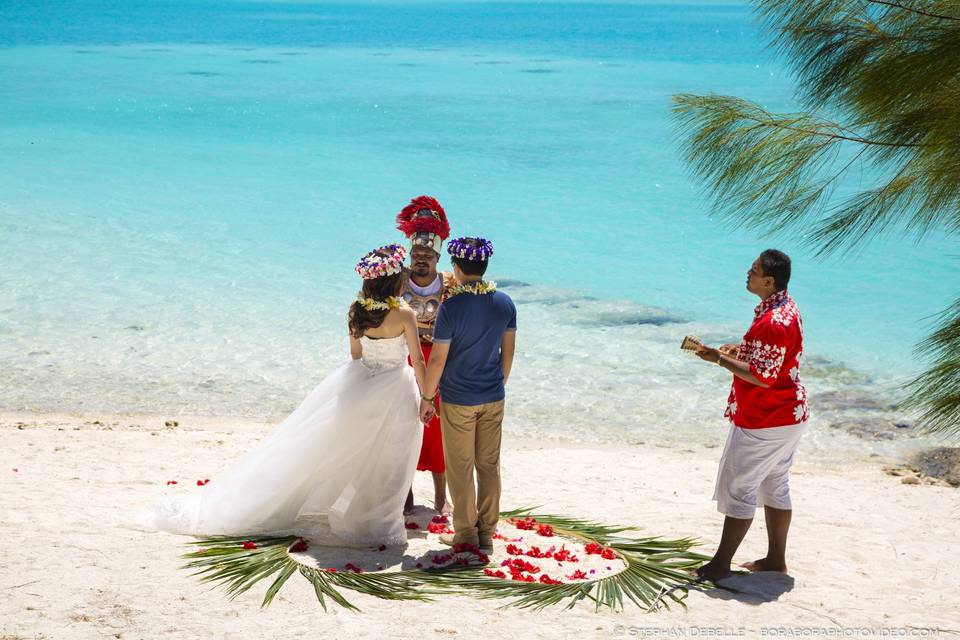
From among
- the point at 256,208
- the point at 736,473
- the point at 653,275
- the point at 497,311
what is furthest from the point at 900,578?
the point at 256,208

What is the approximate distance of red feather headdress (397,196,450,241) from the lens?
6.09 metres

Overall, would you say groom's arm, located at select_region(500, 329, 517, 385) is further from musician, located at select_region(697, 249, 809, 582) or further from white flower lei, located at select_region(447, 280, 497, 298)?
musician, located at select_region(697, 249, 809, 582)

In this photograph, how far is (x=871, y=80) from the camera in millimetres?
4395

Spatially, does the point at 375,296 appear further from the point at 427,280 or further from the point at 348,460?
the point at 348,460

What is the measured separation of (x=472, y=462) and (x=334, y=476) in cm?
77

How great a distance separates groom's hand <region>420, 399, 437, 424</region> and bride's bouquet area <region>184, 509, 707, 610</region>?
2.34ft

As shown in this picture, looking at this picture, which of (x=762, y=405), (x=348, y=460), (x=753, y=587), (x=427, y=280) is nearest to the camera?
(x=762, y=405)

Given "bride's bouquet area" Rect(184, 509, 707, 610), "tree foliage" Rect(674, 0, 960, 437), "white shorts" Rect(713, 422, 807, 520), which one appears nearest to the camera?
"tree foliage" Rect(674, 0, 960, 437)

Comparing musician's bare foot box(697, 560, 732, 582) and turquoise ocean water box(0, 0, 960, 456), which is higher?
turquoise ocean water box(0, 0, 960, 456)

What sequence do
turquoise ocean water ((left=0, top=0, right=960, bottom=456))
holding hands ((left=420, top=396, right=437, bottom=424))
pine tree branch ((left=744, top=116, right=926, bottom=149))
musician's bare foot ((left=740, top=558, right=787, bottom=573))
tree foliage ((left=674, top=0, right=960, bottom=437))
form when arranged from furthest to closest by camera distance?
turquoise ocean water ((left=0, top=0, right=960, bottom=456)) → holding hands ((left=420, top=396, right=437, bottom=424)) → musician's bare foot ((left=740, top=558, right=787, bottom=573)) → pine tree branch ((left=744, top=116, right=926, bottom=149)) → tree foliage ((left=674, top=0, right=960, bottom=437))

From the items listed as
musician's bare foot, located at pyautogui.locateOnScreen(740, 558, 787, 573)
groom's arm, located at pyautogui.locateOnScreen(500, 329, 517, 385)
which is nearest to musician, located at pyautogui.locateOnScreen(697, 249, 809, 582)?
musician's bare foot, located at pyautogui.locateOnScreen(740, 558, 787, 573)

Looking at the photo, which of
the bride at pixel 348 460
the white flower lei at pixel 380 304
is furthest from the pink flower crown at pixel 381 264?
the white flower lei at pixel 380 304

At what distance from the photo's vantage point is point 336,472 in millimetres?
5660

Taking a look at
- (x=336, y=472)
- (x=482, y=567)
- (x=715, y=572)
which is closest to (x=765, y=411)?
(x=715, y=572)
